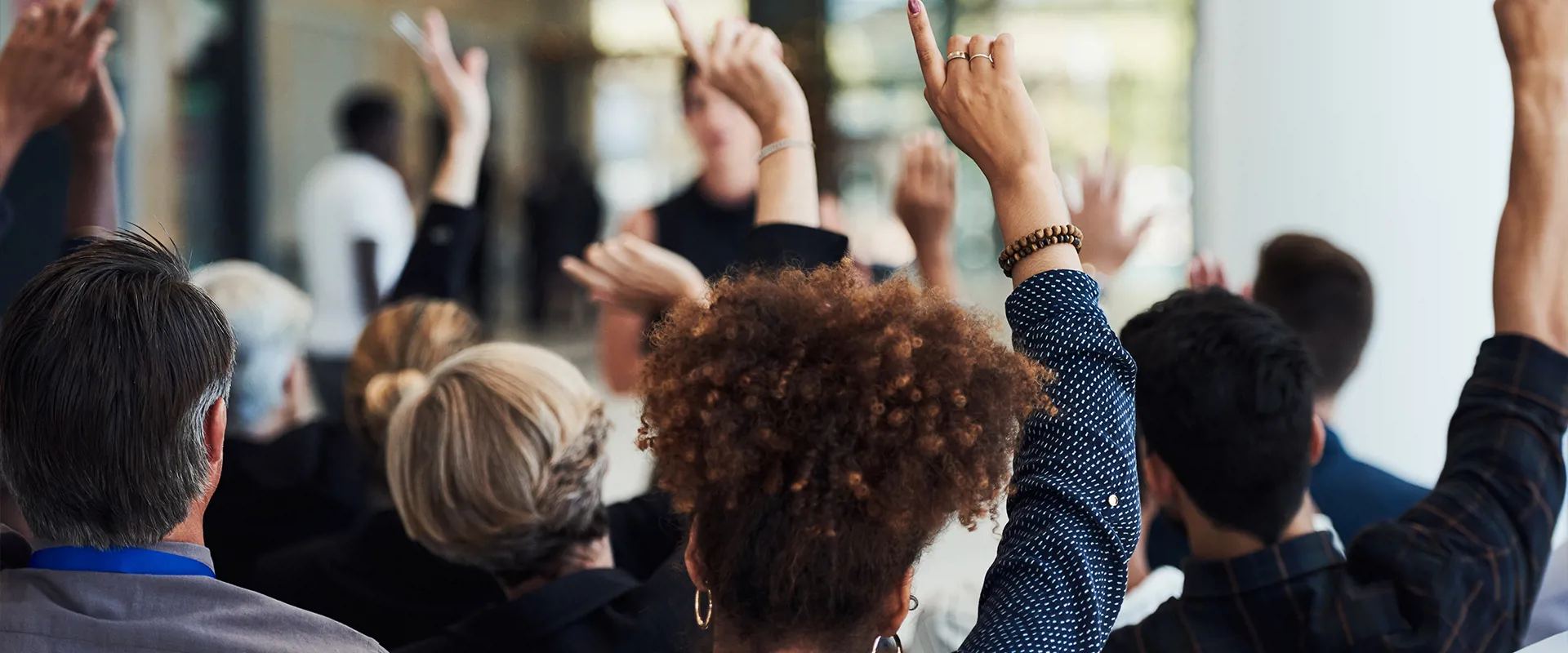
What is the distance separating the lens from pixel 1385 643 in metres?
1.31

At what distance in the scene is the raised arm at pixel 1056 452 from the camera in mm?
1040

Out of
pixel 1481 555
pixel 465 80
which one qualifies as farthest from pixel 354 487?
pixel 1481 555

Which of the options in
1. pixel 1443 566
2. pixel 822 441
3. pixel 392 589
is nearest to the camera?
pixel 822 441

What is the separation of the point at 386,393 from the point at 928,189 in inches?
34.3

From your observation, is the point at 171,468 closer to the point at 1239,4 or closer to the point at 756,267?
the point at 756,267

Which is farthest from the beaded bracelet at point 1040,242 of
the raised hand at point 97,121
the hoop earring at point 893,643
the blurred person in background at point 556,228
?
the blurred person in background at point 556,228

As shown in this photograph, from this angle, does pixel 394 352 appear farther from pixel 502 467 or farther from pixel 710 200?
pixel 710 200

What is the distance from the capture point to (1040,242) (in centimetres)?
114

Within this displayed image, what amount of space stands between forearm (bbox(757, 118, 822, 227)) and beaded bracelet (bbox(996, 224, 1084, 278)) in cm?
42

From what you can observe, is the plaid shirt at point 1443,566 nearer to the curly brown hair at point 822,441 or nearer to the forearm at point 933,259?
the curly brown hair at point 822,441

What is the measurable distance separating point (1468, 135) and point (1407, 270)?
1.06 ft

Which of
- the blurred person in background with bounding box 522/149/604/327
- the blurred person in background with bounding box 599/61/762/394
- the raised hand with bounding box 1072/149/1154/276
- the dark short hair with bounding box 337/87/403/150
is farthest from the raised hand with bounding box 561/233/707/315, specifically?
the blurred person in background with bounding box 522/149/604/327

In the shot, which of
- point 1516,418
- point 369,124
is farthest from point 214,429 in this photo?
point 369,124

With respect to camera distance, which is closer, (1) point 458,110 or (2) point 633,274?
(2) point 633,274
